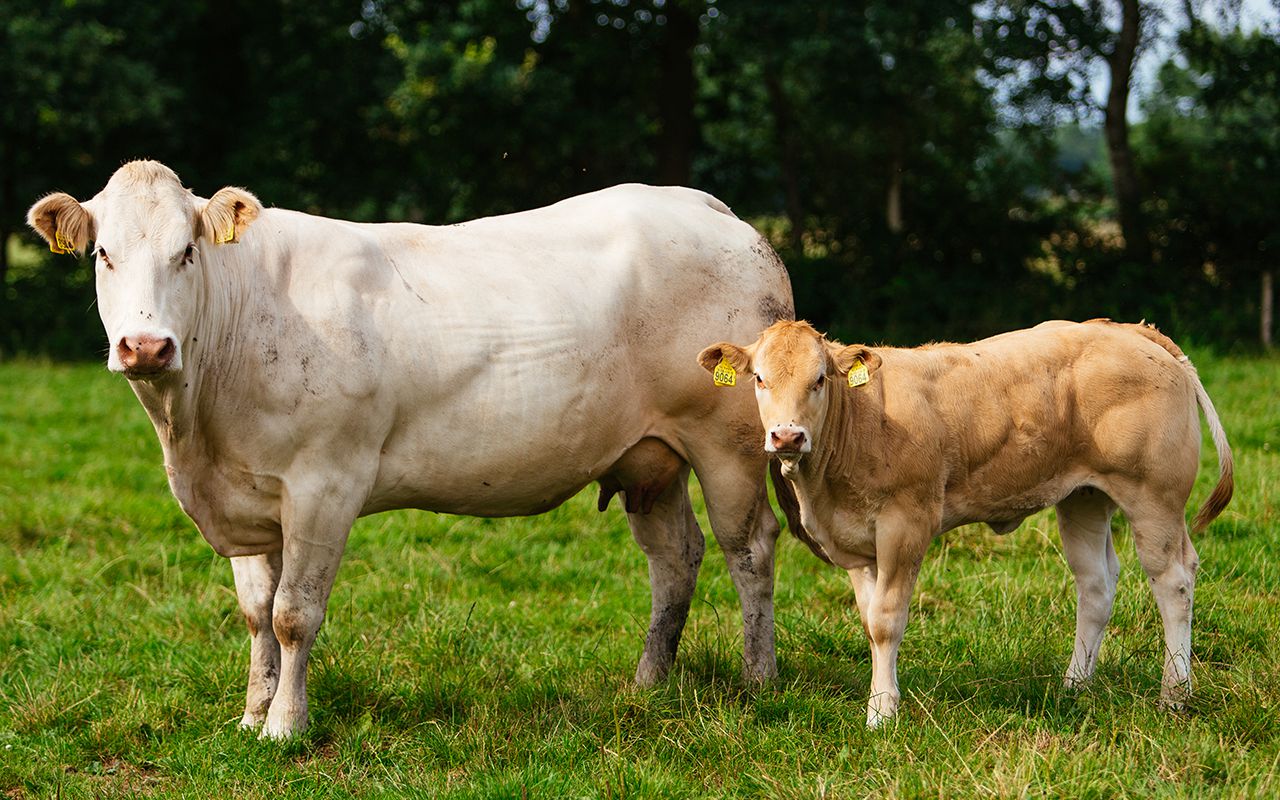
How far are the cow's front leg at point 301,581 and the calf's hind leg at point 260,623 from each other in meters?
0.26

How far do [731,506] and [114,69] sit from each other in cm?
1476

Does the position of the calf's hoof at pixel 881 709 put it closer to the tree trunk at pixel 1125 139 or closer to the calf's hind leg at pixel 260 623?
the calf's hind leg at pixel 260 623

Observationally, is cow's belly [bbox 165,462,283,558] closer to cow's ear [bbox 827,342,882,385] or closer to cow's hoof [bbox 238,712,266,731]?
cow's hoof [bbox 238,712,266,731]

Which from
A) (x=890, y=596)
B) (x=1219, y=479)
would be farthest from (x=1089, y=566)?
(x=890, y=596)

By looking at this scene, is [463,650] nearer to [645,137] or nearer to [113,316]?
[113,316]

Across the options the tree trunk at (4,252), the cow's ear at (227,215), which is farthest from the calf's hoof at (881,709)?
the tree trunk at (4,252)

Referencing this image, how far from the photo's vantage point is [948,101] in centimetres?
2008

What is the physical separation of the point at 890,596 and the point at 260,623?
8.91 feet

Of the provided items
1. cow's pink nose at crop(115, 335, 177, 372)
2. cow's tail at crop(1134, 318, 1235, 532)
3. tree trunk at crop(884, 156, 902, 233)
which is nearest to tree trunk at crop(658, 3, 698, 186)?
tree trunk at crop(884, 156, 902, 233)

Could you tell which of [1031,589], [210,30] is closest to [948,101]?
[210,30]

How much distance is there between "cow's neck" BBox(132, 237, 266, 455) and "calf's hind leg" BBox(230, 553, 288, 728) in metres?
0.68

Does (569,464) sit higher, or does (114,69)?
(114,69)

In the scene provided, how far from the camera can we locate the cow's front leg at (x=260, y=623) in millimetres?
5613

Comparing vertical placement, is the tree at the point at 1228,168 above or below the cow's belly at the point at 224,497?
above
